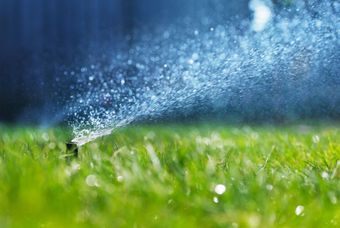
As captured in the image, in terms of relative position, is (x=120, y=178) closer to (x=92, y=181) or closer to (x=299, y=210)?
(x=92, y=181)

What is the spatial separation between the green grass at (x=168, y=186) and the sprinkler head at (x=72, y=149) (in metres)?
0.03

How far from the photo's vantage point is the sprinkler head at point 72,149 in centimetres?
234

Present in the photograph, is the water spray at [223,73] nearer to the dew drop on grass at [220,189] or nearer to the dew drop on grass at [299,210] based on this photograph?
the dew drop on grass at [220,189]

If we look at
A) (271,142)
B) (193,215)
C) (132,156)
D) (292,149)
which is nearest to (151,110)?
(271,142)

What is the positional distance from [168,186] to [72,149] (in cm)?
65

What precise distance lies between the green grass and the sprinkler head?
30mm

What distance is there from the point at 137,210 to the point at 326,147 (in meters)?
1.36

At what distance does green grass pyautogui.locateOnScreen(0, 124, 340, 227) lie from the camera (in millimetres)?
1500

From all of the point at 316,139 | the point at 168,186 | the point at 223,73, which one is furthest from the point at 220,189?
the point at 223,73

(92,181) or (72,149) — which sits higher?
(72,149)

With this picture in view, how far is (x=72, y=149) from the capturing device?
2410mm

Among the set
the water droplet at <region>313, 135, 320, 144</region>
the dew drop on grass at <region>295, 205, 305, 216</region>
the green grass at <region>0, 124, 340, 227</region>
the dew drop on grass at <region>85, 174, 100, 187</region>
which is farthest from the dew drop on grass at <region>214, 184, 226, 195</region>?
the water droplet at <region>313, 135, 320, 144</region>

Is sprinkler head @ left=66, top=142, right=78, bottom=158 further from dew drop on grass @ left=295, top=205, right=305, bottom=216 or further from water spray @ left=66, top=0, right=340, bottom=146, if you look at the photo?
dew drop on grass @ left=295, top=205, right=305, bottom=216

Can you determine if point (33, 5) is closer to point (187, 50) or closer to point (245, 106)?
point (187, 50)
